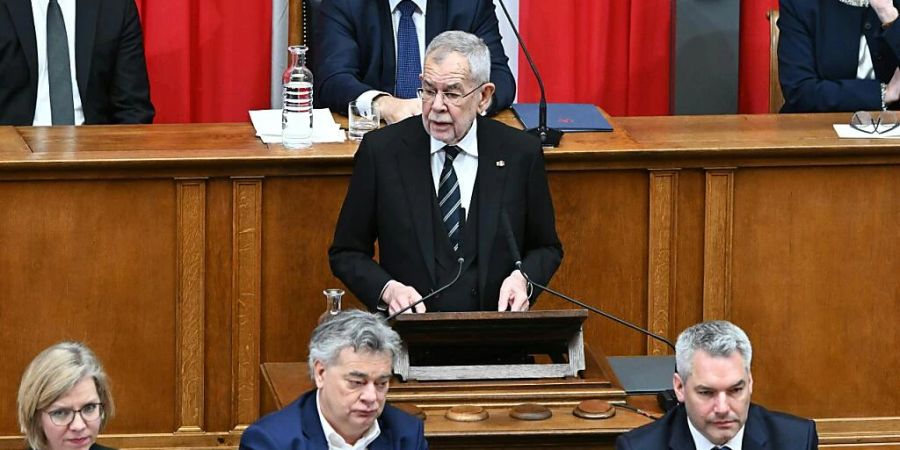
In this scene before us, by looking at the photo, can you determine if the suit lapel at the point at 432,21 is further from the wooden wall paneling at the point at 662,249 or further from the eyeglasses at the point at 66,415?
the eyeglasses at the point at 66,415

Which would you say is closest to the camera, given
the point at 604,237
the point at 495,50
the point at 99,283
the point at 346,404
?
the point at 346,404

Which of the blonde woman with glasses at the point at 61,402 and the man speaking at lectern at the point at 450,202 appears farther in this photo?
the man speaking at lectern at the point at 450,202

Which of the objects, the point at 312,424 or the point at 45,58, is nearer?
the point at 312,424

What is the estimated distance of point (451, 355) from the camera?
452cm

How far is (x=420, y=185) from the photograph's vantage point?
193 inches

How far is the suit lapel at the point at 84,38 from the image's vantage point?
6.15 meters

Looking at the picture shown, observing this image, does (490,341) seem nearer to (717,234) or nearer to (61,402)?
(61,402)

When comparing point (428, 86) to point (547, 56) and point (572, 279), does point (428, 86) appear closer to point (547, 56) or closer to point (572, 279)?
point (572, 279)

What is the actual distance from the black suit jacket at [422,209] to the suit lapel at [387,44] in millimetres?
1078

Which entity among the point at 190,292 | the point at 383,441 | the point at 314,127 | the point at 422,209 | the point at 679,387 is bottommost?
the point at 383,441

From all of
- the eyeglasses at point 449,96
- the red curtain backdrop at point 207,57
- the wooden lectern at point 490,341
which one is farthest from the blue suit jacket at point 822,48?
the wooden lectern at point 490,341

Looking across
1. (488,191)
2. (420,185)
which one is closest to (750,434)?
(488,191)

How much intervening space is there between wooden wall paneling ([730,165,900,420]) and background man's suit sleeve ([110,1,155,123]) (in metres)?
2.12

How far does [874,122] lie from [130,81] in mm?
2501
